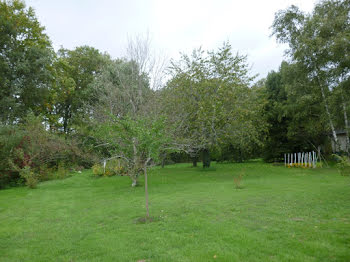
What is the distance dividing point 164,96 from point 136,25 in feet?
14.3

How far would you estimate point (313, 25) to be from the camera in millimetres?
16047

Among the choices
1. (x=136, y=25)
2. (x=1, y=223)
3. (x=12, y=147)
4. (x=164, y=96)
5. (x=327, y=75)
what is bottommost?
(x=1, y=223)

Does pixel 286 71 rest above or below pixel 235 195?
above

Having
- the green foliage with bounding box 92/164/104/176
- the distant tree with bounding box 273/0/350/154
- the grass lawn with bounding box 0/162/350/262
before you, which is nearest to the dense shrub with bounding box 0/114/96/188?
the green foliage with bounding box 92/164/104/176

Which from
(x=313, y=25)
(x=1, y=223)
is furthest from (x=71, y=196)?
(x=313, y=25)

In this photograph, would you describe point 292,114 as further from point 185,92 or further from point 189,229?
point 189,229

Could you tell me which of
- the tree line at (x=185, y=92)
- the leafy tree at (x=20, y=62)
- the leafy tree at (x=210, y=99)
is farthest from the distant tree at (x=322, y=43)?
the leafy tree at (x=20, y=62)

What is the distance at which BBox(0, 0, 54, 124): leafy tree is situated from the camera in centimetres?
2012

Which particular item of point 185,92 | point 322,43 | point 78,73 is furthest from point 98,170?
point 78,73

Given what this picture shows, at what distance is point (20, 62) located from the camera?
2058 cm

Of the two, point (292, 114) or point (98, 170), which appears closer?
point (98, 170)

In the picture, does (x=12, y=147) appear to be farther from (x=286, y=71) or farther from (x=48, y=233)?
(x=286, y=71)

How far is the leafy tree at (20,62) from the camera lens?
20125 millimetres

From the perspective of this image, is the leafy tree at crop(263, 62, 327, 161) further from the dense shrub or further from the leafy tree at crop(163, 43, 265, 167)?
the dense shrub
